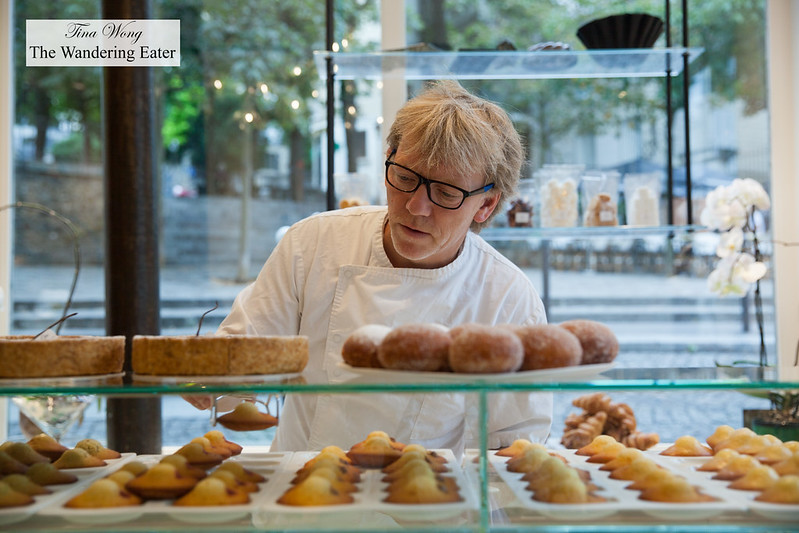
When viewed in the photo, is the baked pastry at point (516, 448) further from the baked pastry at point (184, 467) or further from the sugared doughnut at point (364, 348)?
the baked pastry at point (184, 467)

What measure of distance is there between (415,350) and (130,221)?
229cm

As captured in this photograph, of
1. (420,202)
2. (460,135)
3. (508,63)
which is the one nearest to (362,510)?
(420,202)

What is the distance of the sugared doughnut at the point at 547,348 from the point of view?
1266mm

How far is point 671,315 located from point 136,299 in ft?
8.48

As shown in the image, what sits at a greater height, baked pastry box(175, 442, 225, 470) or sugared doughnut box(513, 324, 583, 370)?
sugared doughnut box(513, 324, 583, 370)

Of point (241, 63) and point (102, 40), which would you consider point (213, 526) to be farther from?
point (241, 63)

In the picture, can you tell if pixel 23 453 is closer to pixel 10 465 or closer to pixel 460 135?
pixel 10 465

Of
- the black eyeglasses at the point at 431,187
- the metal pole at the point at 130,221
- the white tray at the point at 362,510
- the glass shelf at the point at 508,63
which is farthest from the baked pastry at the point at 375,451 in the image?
the glass shelf at the point at 508,63

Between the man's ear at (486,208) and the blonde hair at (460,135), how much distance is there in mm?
28

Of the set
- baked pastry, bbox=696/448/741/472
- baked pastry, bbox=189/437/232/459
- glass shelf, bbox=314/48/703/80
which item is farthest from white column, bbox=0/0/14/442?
baked pastry, bbox=696/448/741/472

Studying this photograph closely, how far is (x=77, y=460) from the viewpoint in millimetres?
1439

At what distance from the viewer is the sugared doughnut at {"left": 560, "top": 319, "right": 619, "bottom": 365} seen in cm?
133

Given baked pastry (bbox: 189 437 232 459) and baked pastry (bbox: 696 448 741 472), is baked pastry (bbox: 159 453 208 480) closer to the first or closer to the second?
baked pastry (bbox: 189 437 232 459)

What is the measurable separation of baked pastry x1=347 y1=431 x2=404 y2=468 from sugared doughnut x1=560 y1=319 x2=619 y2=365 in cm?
37
